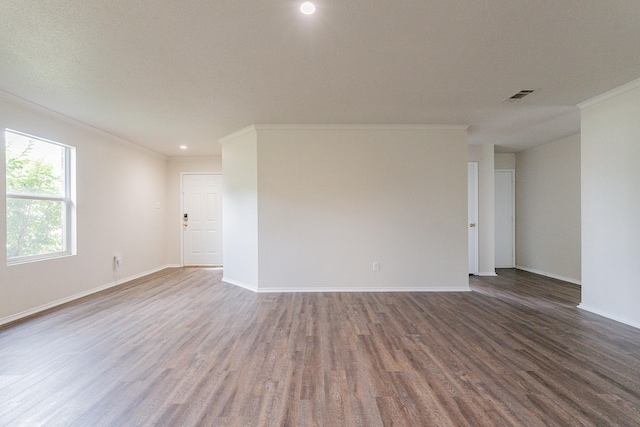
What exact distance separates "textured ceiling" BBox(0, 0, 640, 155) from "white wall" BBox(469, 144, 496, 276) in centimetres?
154

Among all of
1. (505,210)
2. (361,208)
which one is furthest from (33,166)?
(505,210)

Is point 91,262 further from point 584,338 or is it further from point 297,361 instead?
point 584,338

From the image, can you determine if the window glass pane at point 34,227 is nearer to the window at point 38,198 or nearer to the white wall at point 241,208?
the window at point 38,198

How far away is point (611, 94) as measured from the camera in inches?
119

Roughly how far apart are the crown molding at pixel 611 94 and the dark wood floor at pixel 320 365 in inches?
98.5

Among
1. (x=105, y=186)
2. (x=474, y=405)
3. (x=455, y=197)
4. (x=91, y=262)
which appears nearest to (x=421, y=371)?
(x=474, y=405)

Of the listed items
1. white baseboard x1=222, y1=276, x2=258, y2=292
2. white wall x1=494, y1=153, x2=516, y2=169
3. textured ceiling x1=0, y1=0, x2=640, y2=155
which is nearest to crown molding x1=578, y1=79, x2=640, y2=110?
textured ceiling x1=0, y1=0, x2=640, y2=155

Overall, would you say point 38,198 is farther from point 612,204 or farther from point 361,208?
point 612,204

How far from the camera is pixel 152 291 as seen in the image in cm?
423

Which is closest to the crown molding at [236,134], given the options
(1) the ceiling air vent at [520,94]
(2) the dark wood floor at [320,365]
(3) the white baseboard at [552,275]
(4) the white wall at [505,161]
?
(2) the dark wood floor at [320,365]

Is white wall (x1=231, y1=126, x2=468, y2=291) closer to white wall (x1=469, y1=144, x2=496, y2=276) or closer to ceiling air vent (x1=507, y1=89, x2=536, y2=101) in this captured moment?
ceiling air vent (x1=507, y1=89, x2=536, y2=101)

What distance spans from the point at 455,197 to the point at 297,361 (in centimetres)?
334

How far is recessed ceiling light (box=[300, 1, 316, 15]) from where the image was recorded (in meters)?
1.77

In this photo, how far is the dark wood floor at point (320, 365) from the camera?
63.4 inches
